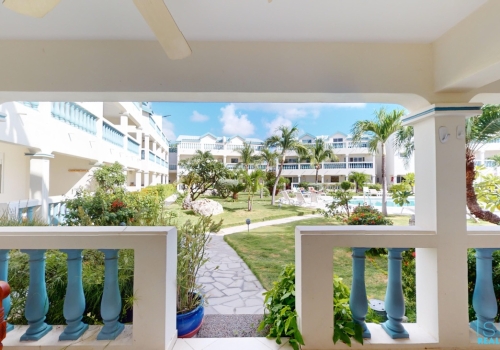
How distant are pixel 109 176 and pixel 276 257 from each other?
239 inches

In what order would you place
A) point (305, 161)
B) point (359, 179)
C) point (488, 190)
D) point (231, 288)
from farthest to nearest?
1. point (305, 161)
2. point (359, 179)
3. point (488, 190)
4. point (231, 288)

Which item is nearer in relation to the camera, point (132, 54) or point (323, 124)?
point (132, 54)

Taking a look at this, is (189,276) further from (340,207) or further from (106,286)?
(340,207)

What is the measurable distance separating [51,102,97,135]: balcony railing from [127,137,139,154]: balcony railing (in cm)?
337

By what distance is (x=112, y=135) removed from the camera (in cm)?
859

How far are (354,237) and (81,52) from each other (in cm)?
255

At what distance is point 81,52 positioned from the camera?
1.81 meters

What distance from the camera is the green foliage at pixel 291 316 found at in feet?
5.50

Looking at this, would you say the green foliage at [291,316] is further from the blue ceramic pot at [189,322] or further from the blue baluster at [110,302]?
the blue baluster at [110,302]

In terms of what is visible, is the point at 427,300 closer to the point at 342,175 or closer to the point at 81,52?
the point at 81,52

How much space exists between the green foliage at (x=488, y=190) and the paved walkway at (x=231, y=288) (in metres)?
3.97

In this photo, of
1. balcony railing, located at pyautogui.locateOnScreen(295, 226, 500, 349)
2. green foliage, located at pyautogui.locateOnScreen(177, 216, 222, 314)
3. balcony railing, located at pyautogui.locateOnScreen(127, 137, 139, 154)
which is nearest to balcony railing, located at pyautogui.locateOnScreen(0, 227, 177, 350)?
green foliage, located at pyautogui.locateOnScreen(177, 216, 222, 314)

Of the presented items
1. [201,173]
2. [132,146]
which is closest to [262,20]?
[132,146]

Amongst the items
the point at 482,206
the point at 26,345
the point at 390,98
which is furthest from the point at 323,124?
the point at 26,345
